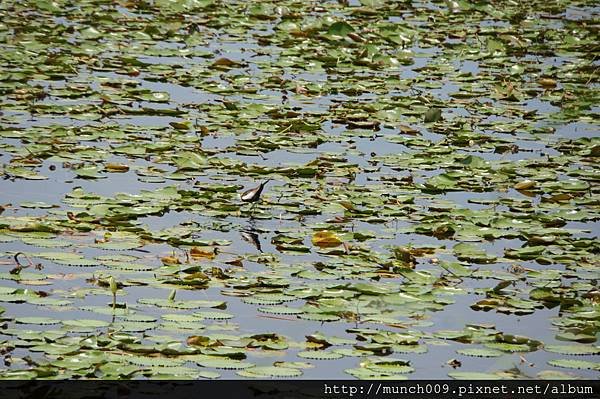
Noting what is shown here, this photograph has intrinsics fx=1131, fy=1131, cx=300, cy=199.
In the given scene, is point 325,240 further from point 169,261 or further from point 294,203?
point 169,261

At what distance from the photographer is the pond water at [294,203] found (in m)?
3.95

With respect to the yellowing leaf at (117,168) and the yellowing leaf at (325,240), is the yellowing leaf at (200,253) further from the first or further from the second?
the yellowing leaf at (117,168)

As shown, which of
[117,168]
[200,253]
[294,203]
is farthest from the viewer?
[117,168]

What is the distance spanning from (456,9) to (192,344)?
26.4 feet

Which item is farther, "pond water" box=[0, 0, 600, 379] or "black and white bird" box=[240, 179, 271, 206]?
"black and white bird" box=[240, 179, 271, 206]

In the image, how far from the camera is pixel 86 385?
351 cm

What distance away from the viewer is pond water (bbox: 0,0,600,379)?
3953 millimetres

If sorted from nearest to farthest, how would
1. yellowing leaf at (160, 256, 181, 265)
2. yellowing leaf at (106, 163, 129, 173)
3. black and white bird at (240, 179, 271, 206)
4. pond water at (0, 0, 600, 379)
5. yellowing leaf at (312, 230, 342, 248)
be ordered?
pond water at (0, 0, 600, 379), yellowing leaf at (160, 256, 181, 265), yellowing leaf at (312, 230, 342, 248), black and white bird at (240, 179, 271, 206), yellowing leaf at (106, 163, 129, 173)

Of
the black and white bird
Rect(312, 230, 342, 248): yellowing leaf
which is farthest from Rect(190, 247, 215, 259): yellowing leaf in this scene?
the black and white bird

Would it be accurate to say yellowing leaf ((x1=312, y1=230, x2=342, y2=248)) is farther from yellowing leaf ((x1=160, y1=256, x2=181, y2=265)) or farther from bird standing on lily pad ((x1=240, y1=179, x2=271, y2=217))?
yellowing leaf ((x1=160, y1=256, x2=181, y2=265))

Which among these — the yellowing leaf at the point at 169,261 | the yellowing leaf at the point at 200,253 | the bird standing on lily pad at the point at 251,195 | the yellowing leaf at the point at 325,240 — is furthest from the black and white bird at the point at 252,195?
the yellowing leaf at the point at 169,261

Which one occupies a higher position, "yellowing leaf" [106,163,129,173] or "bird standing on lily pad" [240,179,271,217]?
"bird standing on lily pad" [240,179,271,217]

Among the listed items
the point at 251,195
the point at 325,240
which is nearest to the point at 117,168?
the point at 251,195

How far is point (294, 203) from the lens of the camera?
216 inches
